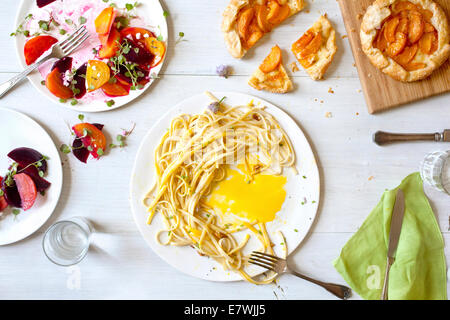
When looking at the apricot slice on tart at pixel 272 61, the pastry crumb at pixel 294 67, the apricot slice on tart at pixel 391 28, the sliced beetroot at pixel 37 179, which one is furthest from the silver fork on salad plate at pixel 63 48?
the apricot slice on tart at pixel 391 28

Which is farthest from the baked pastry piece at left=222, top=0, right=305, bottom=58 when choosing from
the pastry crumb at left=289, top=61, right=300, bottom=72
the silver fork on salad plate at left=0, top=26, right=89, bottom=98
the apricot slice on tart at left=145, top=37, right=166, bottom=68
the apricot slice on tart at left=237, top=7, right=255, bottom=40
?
the silver fork on salad plate at left=0, top=26, right=89, bottom=98

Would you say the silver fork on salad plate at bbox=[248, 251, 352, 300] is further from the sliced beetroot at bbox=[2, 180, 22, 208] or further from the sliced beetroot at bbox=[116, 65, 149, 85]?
the sliced beetroot at bbox=[2, 180, 22, 208]

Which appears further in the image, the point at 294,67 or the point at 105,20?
the point at 294,67

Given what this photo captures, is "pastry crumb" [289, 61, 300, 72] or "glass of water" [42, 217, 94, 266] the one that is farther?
"pastry crumb" [289, 61, 300, 72]

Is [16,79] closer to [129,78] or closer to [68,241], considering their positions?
[129,78]

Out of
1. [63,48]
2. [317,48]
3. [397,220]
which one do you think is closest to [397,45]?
[317,48]

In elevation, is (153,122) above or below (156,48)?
below

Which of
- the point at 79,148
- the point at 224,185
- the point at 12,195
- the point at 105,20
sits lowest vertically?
the point at 224,185
